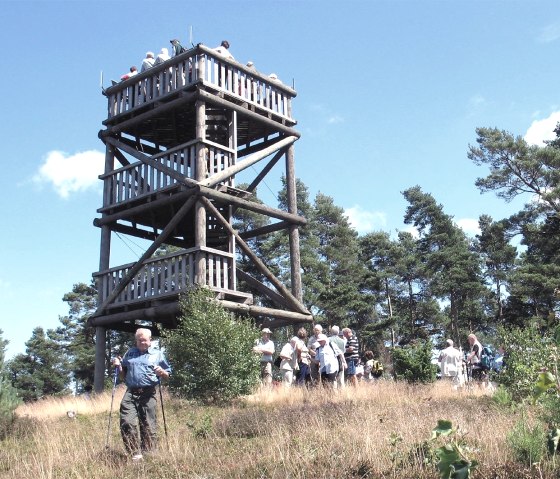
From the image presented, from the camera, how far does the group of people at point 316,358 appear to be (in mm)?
13828

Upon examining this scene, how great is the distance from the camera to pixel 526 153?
3500 centimetres

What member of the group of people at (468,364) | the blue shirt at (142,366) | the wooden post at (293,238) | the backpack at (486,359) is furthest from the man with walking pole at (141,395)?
the wooden post at (293,238)

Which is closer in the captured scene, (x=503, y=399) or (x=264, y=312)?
(x=503, y=399)

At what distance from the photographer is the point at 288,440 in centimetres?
870

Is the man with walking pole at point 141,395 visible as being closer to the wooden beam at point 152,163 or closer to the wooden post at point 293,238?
the wooden beam at point 152,163

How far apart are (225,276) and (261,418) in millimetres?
6138

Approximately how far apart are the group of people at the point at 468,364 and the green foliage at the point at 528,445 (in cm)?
796

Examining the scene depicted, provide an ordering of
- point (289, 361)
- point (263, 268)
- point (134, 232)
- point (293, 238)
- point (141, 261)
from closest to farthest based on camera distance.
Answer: point (289, 361) < point (141, 261) < point (263, 268) < point (293, 238) < point (134, 232)

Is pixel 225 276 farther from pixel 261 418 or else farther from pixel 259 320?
pixel 261 418

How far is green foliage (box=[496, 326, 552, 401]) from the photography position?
1022 centimetres

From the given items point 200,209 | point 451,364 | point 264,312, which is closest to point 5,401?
point 200,209

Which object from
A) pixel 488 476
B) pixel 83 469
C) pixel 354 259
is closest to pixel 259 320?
pixel 83 469

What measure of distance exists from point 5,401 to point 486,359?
9515 millimetres

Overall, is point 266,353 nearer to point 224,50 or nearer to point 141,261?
point 141,261
